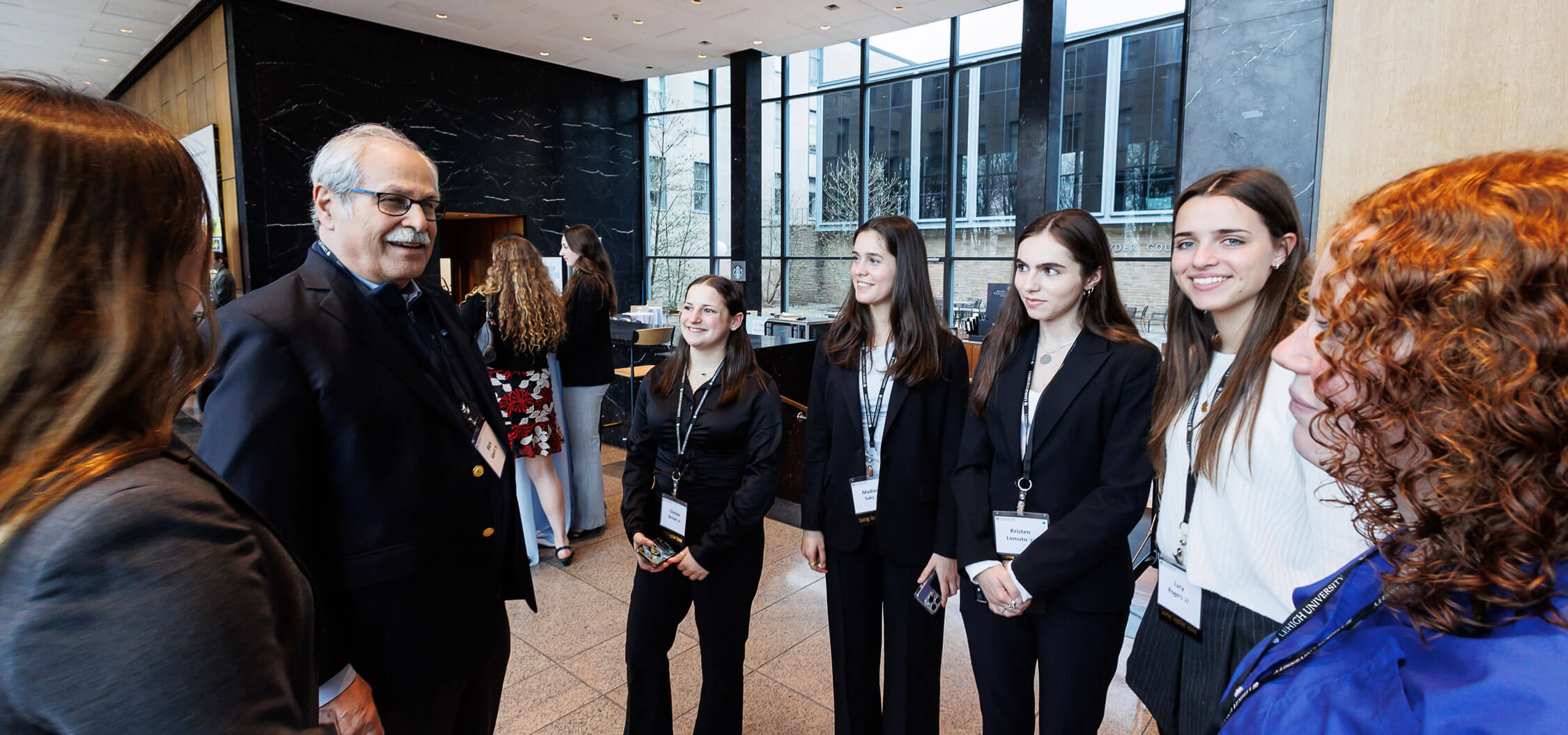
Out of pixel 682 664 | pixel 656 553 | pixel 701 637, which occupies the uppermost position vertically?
pixel 656 553

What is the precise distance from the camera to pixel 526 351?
354 cm

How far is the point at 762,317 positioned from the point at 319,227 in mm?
7328

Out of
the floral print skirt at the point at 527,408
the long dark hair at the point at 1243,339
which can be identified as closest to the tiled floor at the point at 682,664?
the floral print skirt at the point at 527,408

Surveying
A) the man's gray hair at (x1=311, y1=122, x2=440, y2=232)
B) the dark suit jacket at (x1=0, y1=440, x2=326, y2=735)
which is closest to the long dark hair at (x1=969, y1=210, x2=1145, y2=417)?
the man's gray hair at (x1=311, y1=122, x2=440, y2=232)

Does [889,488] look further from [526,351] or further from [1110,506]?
[526,351]

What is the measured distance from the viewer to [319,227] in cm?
148

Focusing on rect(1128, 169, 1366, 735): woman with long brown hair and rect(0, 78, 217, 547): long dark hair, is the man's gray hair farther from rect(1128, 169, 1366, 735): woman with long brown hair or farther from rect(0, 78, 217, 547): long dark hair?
rect(1128, 169, 1366, 735): woman with long brown hair

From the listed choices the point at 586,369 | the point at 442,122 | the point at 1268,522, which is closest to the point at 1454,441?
the point at 1268,522

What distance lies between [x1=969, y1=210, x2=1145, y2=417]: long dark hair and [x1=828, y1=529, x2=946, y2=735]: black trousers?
535mm

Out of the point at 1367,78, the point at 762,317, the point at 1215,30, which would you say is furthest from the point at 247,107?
the point at 1367,78

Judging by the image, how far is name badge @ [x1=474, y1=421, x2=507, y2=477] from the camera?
1.50 metres

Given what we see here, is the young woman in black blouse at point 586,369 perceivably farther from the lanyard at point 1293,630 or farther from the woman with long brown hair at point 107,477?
the lanyard at point 1293,630

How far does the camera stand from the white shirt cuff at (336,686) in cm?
123

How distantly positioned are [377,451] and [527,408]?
238cm
